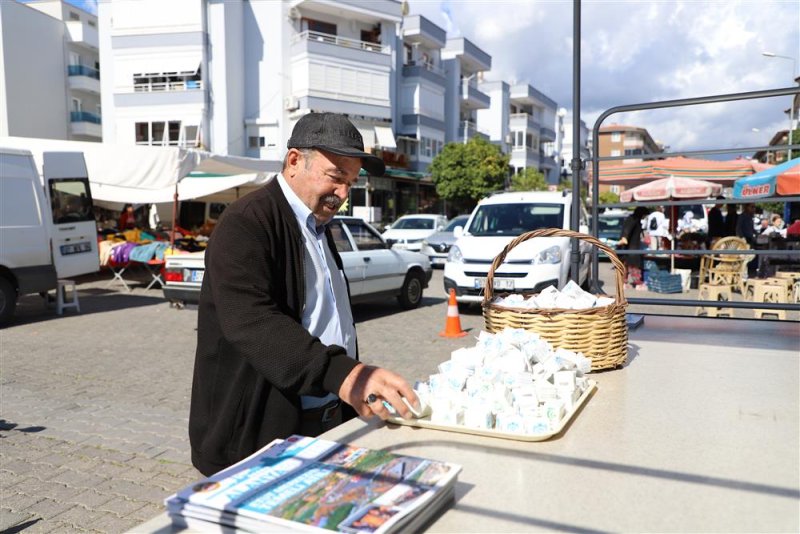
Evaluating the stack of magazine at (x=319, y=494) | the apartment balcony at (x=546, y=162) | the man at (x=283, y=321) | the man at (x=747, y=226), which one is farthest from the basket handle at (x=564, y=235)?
the apartment balcony at (x=546, y=162)

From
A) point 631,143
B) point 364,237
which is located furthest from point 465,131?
point 631,143

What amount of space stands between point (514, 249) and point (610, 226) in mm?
16648

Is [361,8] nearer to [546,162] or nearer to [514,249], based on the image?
[514,249]

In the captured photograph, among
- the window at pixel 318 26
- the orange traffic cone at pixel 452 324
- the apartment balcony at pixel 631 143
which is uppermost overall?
the apartment balcony at pixel 631 143

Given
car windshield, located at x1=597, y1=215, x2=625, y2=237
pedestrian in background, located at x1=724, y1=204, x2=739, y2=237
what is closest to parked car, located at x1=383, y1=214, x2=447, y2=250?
car windshield, located at x1=597, y1=215, x2=625, y2=237

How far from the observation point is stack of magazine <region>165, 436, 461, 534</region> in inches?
45.1

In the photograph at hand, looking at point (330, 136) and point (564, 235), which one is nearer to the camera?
point (330, 136)

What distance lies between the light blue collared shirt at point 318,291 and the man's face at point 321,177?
0.03 meters

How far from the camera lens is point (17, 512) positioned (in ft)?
12.0

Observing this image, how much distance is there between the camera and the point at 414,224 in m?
22.3

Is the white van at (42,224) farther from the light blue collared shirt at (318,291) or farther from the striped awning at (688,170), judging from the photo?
the striped awning at (688,170)

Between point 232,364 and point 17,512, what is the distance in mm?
2696

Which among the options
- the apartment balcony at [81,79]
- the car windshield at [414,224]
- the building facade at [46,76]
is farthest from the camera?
the apartment balcony at [81,79]

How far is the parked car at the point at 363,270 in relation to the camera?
9.96 metres
